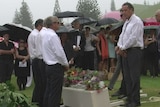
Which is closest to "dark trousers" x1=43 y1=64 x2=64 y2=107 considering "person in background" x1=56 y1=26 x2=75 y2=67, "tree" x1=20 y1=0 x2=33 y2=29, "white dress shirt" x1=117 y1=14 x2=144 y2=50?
"white dress shirt" x1=117 y1=14 x2=144 y2=50

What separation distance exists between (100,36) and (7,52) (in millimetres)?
3270

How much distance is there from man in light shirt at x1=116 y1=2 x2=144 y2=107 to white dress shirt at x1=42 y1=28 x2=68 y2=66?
1.24m

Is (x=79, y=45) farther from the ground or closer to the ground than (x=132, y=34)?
closer to the ground

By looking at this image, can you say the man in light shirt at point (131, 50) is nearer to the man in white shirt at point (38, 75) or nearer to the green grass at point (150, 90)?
the green grass at point (150, 90)

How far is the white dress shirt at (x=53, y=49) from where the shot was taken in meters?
6.40

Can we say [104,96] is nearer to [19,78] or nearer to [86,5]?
[19,78]

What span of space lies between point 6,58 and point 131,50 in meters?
4.75

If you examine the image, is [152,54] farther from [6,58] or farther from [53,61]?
[53,61]

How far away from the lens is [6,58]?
10781mm

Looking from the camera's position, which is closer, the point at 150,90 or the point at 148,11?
the point at 150,90

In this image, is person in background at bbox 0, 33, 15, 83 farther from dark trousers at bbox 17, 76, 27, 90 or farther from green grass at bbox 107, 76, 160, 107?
green grass at bbox 107, 76, 160, 107

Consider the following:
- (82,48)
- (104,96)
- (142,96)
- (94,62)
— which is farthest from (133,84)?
(94,62)

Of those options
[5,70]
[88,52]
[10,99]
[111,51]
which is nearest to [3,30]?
[5,70]

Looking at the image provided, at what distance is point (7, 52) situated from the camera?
10.7m
